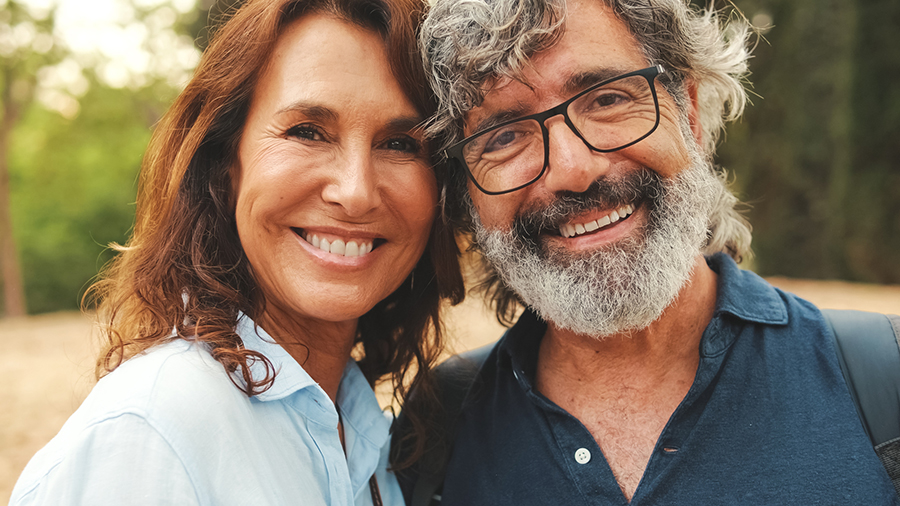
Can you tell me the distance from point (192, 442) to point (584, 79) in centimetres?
146

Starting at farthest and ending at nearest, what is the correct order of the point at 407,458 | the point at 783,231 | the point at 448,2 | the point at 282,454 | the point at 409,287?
the point at 783,231 → the point at 409,287 → the point at 407,458 → the point at 448,2 → the point at 282,454

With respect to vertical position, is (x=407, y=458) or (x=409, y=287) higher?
(x=409, y=287)

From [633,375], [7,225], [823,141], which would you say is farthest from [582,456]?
[7,225]

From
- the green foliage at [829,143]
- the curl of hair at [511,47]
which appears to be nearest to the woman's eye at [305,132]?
Answer: the curl of hair at [511,47]

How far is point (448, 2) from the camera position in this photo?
2.04m

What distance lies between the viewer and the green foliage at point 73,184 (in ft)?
63.3

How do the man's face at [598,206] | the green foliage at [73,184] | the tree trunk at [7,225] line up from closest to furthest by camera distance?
the man's face at [598,206] < the tree trunk at [7,225] < the green foliage at [73,184]

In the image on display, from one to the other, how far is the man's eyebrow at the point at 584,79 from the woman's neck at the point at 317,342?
1.05 m

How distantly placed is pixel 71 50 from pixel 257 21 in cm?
1699

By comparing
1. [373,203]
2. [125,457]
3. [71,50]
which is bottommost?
[71,50]

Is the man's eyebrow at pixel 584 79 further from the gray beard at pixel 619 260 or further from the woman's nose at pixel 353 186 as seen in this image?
the woman's nose at pixel 353 186

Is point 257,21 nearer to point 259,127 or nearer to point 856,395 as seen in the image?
point 259,127

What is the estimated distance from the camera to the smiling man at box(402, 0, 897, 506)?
1778mm

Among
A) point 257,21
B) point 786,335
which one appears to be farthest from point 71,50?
point 786,335
